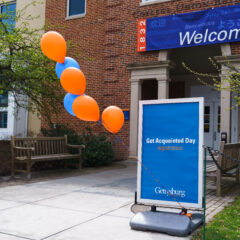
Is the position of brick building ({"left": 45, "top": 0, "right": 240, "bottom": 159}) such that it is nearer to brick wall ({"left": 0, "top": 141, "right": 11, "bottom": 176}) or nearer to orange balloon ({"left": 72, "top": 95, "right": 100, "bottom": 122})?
brick wall ({"left": 0, "top": 141, "right": 11, "bottom": 176})

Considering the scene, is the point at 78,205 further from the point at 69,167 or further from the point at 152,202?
the point at 69,167

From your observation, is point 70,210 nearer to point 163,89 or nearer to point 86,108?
point 86,108

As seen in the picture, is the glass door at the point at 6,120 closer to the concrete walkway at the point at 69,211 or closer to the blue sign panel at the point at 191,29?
the blue sign panel at the point at 191,29

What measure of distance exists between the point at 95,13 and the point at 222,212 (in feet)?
36.4

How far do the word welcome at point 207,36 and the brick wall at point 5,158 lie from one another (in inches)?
265

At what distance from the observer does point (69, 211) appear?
199 inches

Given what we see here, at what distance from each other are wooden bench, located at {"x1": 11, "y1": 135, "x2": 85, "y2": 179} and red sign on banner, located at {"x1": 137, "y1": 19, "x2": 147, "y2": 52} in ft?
14.8

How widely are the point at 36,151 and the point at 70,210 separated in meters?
4.66

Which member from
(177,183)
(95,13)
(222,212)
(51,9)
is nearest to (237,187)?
(222,212)

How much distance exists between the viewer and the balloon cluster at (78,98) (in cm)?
512

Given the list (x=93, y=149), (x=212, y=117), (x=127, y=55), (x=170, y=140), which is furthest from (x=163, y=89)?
(x=170, y=140)

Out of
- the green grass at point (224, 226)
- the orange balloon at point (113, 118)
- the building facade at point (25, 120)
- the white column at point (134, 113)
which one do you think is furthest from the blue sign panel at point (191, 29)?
the green grass at point (224, 226)

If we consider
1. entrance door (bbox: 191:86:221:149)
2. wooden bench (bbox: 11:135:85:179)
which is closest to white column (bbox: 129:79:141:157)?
wooden bench (bbox: 11:135:85:179)

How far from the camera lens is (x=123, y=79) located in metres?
13.1
